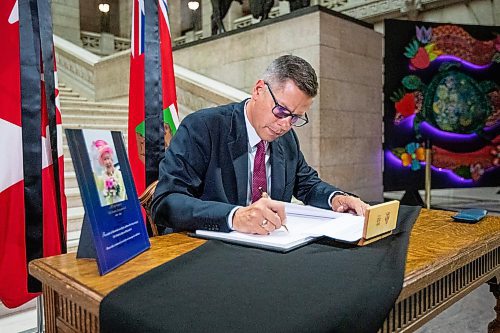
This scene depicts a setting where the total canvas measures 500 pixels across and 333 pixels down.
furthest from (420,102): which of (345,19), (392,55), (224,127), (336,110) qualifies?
(224,127)

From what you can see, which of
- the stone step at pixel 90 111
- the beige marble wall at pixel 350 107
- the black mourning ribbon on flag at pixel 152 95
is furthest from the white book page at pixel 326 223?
the stone step at pixel 90 111

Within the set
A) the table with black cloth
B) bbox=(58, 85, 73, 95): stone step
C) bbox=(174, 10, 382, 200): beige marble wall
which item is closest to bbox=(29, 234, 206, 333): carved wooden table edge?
the table with black cloth

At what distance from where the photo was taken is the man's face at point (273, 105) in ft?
5.15

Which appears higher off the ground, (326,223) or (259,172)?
(259,172)

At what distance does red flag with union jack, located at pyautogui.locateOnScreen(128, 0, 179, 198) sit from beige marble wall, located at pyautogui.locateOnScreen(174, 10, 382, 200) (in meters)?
2.23

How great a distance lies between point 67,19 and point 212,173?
1294 centimetres

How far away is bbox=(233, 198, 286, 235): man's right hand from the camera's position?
3.93 feet

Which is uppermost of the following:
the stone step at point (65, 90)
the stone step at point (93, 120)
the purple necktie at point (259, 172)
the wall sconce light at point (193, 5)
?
the wall sconce light at point (193, 5)

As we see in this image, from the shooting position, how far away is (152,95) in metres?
2.74

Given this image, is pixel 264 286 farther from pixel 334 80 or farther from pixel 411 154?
pixel 411 154

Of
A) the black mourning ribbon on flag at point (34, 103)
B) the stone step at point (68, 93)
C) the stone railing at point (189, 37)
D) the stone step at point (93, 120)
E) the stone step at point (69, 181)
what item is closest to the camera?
the black mourning ribbon on flag at point (34, 103)

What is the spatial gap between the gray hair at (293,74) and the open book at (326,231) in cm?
45

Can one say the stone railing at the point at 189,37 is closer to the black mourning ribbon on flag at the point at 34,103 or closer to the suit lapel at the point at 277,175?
the black mourning ribbon on flag at the point at 34,103

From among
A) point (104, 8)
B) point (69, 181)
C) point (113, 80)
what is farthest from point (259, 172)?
point (104, 8)
